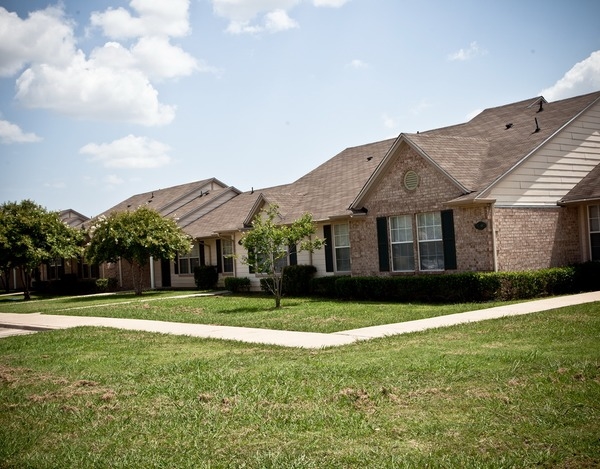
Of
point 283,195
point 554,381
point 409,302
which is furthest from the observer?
point 283,195

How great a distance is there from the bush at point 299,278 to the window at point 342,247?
1.27 m

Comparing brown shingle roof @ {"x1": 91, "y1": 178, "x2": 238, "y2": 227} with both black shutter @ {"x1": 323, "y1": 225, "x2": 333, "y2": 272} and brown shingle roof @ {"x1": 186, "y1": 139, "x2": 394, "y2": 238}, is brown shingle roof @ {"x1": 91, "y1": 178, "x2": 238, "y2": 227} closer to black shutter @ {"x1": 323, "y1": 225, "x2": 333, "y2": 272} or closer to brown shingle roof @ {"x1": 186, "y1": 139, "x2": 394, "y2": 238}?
brown shingle roof @ {"x1": 186, "y1": 139, "x2": 394, "y2": 238}

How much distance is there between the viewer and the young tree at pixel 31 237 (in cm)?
3378

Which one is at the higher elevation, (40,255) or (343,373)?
(40,255)

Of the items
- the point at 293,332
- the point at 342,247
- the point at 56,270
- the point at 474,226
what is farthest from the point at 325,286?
the point at 56,270

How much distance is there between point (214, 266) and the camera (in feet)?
109

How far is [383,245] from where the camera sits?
2227 centimetres

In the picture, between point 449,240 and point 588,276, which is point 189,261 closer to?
point 449,240

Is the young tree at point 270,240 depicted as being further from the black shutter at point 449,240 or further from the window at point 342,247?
the black shutter at point 449,240

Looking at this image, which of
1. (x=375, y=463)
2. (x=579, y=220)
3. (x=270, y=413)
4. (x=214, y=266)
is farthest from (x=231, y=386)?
(x=214, y=266)

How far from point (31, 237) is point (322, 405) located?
102 ft

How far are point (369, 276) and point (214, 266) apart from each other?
12.9 metres

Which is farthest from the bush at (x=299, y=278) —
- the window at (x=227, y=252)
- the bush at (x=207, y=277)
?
the bush at (x=207, y=277)

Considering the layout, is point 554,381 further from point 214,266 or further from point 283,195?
point 214,266
